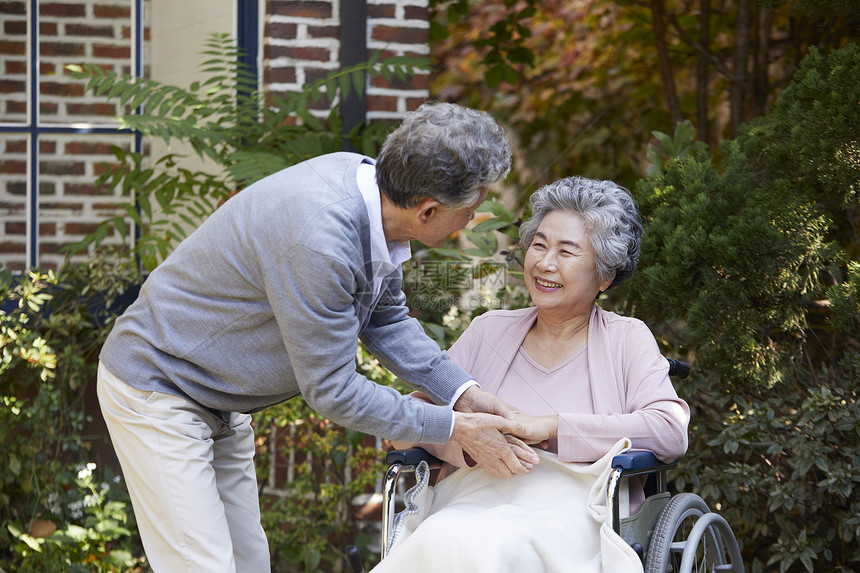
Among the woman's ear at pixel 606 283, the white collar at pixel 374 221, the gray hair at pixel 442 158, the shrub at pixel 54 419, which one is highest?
the gray hair at pixel 442 158

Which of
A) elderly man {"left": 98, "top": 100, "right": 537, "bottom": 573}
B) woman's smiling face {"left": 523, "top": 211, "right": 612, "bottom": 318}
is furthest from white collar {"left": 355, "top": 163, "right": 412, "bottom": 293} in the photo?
woman's smiling face {"left": 523, "top": 211, "right": 612, "bottom": 318}

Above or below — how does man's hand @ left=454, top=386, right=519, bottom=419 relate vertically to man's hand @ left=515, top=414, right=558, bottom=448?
above

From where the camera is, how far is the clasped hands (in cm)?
217

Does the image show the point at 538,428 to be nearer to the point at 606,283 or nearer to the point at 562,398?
the point at 562,398

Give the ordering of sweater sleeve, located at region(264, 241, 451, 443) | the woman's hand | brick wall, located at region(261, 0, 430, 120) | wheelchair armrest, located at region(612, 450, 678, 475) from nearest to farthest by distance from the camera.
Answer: sweater sleeve, located at region(264, 241, 451, 443) < wheelchair armrest, located at region(612, 450, 678, 475) < the woman's hand < brick wall, located at region(261, 0, 430, 120)

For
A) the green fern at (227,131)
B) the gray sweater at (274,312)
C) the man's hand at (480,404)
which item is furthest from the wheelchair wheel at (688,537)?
the green fern at (227,131)

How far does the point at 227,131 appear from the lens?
3.41m

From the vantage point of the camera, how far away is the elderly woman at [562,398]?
6.84ft

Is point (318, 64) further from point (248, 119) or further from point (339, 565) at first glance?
point (339, 565)

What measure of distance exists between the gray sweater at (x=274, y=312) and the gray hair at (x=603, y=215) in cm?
64

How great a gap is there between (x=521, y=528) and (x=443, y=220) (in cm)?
74

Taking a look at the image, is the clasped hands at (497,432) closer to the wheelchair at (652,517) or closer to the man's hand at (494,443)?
the man's hand at (494,443)

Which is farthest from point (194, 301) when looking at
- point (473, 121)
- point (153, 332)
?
point (473, 121)

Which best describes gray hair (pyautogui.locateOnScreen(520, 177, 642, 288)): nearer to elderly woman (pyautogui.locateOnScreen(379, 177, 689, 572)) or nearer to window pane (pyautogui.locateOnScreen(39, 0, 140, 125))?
elderly woman (pyautogui.locateOnScreen(379, 177, 689, 572))
